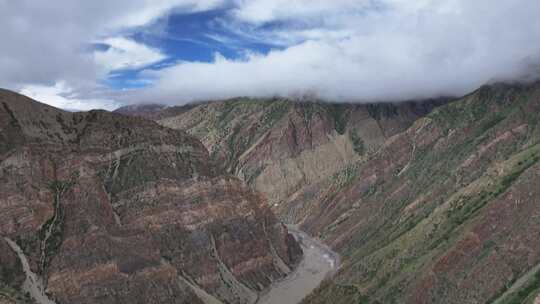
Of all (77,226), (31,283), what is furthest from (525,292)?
(31,283)

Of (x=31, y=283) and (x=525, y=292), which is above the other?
(x=31, y=283)

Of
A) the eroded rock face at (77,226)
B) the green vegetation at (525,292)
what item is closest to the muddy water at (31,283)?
the eroded rock face at (77,226)

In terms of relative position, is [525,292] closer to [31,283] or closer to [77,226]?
[77,226]

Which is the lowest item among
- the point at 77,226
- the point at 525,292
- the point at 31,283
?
the point at 525,292

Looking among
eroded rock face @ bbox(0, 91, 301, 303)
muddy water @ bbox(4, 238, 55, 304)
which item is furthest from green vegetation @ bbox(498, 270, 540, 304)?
muddy water @ bbox(4, 238, 55, 304)

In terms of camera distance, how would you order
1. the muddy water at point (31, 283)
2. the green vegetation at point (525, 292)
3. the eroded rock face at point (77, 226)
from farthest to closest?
the eroded rock face at point (77, 226), the muddy water at point (31, 283), the green vegetation at point (525, 292)

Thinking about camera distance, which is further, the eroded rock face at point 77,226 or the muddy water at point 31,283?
the eroded rock face at point 77,226

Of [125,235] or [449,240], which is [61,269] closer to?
[125,235]

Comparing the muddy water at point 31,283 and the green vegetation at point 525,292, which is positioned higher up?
the muddy water at point 31,283

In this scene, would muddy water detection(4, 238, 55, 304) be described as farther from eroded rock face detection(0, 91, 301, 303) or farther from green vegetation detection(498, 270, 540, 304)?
green vegetation detection(498, 270, 540, 304)

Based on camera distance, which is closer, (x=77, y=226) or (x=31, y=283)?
(x=31, y=283)

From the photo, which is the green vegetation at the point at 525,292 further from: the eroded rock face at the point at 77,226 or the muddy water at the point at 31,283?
the muddy water at the point at 31,283
